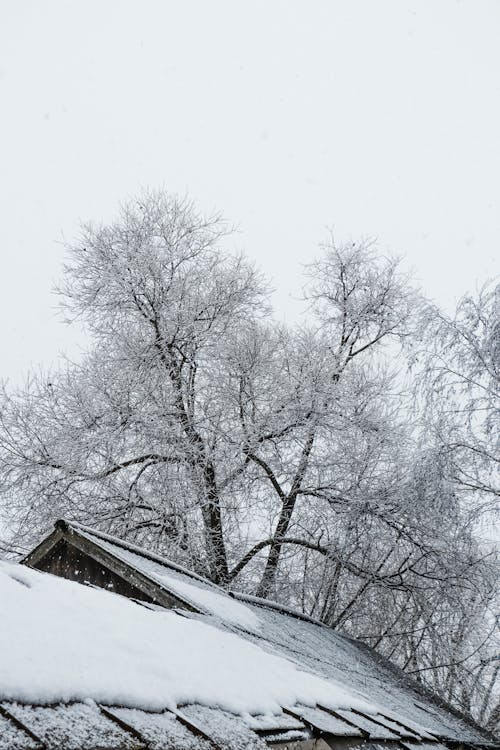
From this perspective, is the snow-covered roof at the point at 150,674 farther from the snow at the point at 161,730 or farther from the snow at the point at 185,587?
the snow at the point at 185,587

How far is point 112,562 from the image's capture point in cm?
485

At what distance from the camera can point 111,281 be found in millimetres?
14039

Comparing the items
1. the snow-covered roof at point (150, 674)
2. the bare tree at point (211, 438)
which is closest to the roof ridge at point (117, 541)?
the snow-covered roof at point (150, 674)

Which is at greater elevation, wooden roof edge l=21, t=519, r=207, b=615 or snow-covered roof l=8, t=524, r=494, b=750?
wooden roof edge l=21, t=519, r=207, b=615

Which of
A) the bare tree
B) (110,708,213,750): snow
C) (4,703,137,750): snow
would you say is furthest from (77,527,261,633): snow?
the bare tree

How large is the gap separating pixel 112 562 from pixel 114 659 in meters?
3.33

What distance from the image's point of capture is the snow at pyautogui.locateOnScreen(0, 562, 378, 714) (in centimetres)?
138

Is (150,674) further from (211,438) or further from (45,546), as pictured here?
(211,438)

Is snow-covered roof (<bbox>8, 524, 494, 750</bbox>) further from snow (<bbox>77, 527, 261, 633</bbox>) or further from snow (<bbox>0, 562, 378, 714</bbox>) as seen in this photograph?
snow (<bbox>77, 527, 261, 633</bbox>)

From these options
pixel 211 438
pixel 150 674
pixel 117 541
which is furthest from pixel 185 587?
pixel 211 438

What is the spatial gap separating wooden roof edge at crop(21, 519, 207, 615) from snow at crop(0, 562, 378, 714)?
4.74 ft

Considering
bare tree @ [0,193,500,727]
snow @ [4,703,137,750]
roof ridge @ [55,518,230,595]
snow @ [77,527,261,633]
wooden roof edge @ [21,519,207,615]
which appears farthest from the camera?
bare tree @ [0,193,500,727]

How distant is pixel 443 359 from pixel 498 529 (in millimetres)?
2563

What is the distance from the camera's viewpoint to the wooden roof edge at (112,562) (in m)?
4.26
